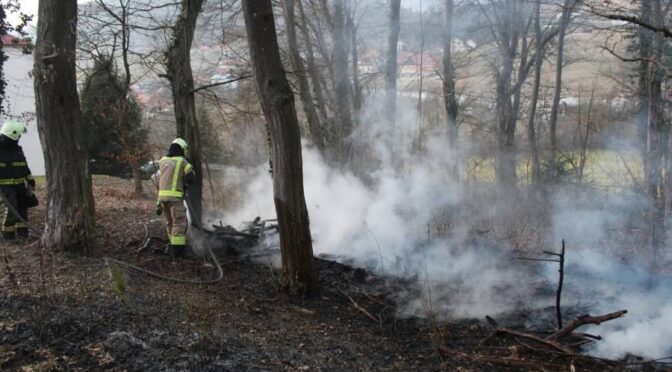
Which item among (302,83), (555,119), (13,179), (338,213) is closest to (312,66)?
(302,83)

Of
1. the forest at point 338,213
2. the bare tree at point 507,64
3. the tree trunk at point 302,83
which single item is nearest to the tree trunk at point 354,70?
the forest at point 338,213

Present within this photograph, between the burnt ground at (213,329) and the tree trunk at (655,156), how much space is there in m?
4.98

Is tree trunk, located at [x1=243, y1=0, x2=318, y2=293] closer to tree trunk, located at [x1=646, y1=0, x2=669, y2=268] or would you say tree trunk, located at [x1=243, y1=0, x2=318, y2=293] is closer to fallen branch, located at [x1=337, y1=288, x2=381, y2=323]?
fallen branch, located at [x1=337, y1=288, x2=381, y2=323]

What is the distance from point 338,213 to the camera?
1103 centimetres

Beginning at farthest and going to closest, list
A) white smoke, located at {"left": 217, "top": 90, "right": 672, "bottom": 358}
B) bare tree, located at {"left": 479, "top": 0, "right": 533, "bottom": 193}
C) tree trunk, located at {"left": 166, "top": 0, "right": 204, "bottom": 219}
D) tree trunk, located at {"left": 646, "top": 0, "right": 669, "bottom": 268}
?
bare tree, located at {"left": 479, "top": 0, "right": 533, "bottom": 193} → tree trunk, located at {"left": 646, "top": 0, "right": 669, "bottom": 268} → tree trunk, located at {"left": 166, "top": 0, "right": 204, "bottom": 219} → white smoke, located at {"left": 217, "top": 90, "right": 672, "bottom": 358}

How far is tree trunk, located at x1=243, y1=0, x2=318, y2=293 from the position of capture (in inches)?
248

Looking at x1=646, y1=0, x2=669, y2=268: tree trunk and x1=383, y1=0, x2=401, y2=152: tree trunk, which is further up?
x1=383, y1=0, x2=401, y2=152: tree trunk

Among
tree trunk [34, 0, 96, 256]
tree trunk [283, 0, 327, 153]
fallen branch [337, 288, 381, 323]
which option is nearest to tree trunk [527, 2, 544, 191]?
tree trunk [283, 0, 327, 153]

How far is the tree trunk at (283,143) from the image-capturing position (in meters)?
6.30

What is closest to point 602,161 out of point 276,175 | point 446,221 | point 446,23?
point 446,221

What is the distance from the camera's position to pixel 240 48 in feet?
57.1

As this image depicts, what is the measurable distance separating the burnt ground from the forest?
0.03m

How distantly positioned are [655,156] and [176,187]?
8486mm

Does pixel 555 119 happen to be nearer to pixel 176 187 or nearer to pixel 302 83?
pixel 302 83
